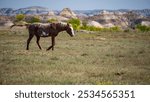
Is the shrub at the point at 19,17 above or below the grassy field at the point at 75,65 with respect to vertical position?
above

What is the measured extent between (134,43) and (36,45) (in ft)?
13.9

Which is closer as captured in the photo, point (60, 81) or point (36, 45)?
point (60, 81)

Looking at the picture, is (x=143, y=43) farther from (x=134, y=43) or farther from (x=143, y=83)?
(x=143, y=83)

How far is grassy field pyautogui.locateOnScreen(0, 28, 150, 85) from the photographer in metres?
9.06

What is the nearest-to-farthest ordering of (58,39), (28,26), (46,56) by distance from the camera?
1. (46,56)
2. (28,26)
3. (58,39)

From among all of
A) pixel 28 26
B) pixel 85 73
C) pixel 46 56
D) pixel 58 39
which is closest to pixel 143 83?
pixel 85 73

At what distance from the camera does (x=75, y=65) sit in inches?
414

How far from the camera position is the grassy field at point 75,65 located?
9.06m

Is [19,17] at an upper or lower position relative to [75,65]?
upper

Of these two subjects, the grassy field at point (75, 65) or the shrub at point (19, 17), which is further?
the shrub at point (19, 17)

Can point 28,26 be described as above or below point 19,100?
above

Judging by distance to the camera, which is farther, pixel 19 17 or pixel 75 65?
pixel 19 17

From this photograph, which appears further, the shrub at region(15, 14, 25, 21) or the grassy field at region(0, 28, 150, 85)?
the shrub at region(15, 14, 25, 21)

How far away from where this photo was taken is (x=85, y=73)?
31.8 feet
